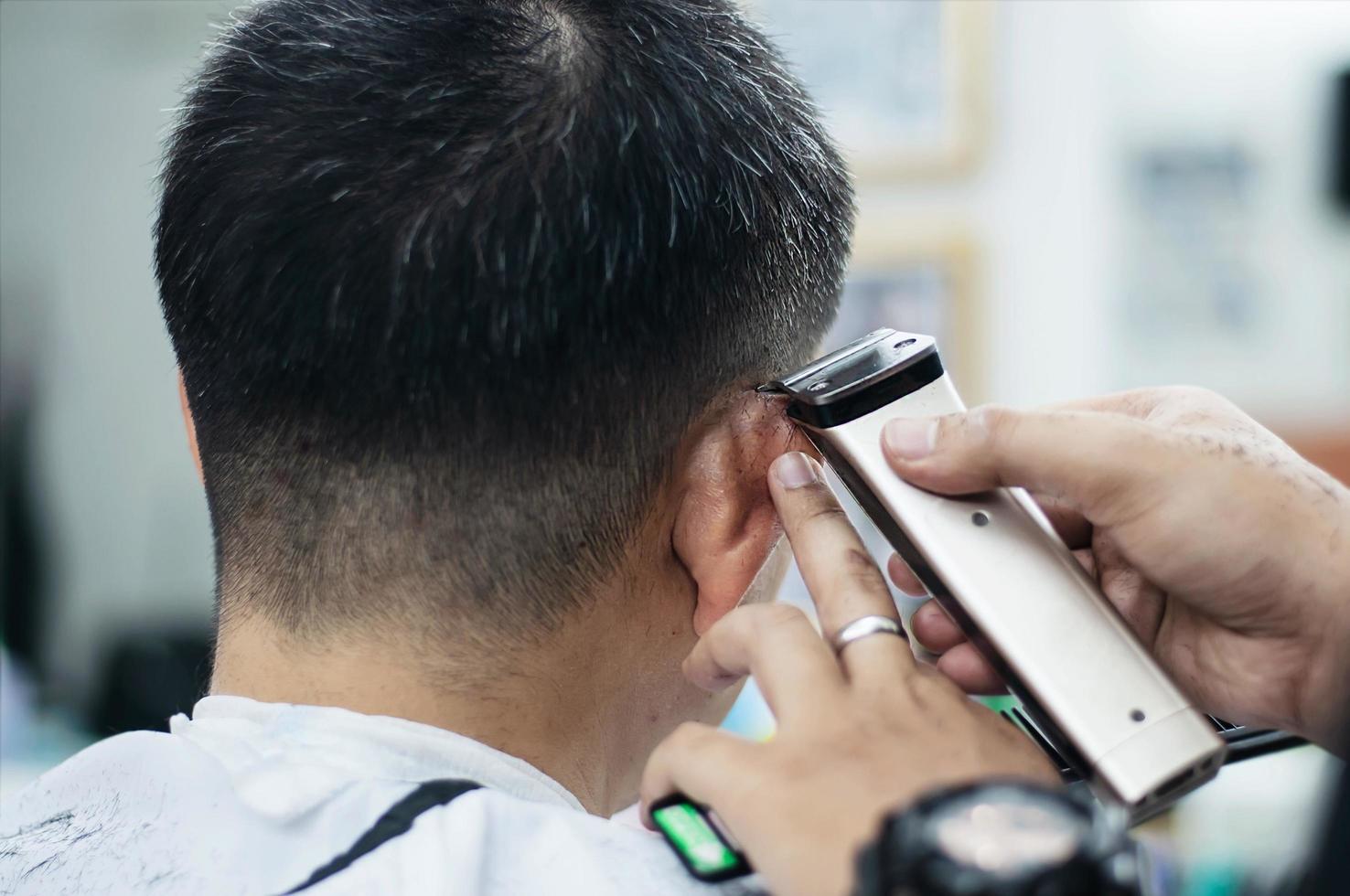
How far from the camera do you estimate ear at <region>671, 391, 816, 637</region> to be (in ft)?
2.17

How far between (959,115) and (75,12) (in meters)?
1.49

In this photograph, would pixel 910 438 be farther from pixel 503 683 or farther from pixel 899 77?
pixel 899 77

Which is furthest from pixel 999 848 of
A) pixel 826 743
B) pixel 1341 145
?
pixel 1341 145

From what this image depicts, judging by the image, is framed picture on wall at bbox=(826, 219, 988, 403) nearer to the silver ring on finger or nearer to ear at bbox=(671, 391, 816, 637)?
ear at bbox=(671, 391, 816, 637)

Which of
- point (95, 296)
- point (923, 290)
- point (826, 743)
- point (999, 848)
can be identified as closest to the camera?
point (999, 848)

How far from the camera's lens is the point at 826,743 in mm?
498

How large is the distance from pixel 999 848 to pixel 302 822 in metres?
0.35

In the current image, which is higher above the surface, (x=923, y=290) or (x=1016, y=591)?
(x=1016, y=591)

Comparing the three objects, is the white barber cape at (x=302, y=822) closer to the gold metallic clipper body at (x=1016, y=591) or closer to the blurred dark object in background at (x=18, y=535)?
the gold metallic clipper body at (x=1016, y=591)

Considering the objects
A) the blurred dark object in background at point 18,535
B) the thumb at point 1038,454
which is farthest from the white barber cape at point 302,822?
the blurred dark object in background at point 18,535

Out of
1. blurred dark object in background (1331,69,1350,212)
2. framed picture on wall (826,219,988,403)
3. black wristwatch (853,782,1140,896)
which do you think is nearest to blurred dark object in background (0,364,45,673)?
framed picture on wall (826,219,988,403)

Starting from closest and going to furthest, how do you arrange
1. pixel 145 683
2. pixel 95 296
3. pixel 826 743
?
1. pixel 826 743
2. pixel 145 683
3. pixel 95 296

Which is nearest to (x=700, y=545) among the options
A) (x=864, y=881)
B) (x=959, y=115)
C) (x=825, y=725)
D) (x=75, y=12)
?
(x=825, y=725)

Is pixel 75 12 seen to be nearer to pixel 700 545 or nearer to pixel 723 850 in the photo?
pixel 700 545
